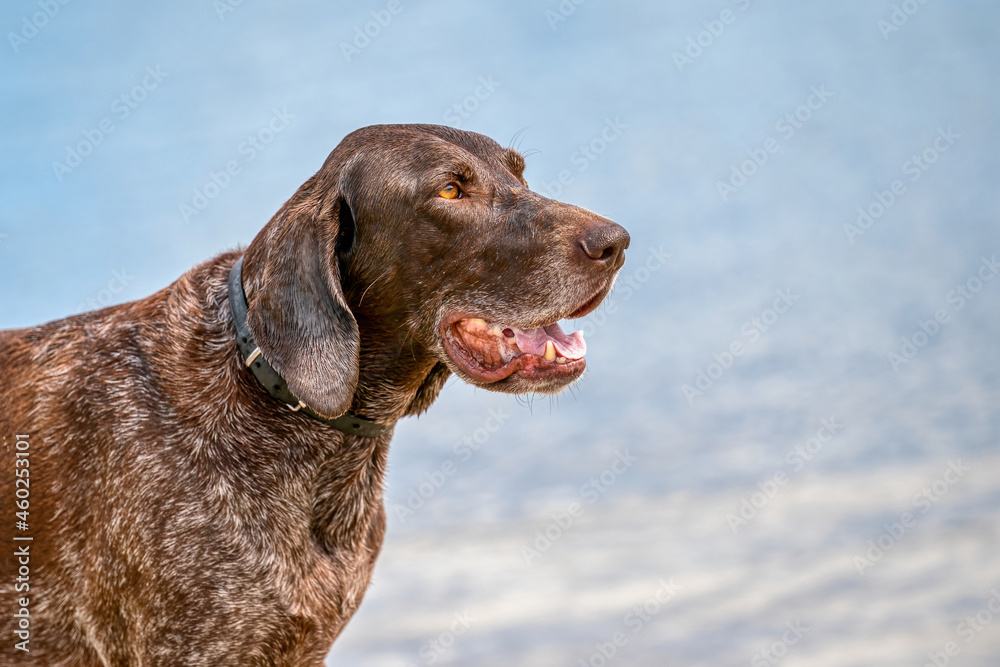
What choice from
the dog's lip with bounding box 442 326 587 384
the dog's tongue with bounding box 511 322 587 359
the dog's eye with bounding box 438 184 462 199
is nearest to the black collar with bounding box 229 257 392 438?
the dog's lip with bounding box 442 326 587 384

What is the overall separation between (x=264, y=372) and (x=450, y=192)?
1025 mm

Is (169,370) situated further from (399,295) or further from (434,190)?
(434,190)

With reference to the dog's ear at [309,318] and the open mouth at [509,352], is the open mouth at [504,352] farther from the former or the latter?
the dog's ear at [309,318]

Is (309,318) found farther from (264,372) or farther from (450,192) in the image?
(450,192)

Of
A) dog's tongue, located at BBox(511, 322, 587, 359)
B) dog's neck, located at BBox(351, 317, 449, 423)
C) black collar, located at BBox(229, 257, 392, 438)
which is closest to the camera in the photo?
black collar, located at BBox(229, 257, 392, 438)

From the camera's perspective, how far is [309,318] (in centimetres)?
436

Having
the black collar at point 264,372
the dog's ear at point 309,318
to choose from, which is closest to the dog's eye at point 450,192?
the dog's ear at point 309,318

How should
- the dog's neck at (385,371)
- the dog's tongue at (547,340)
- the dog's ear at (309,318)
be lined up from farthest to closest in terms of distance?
the dog's neck at (385,371), the dog's tongue at (547,340), the dog's ear at (309,318)

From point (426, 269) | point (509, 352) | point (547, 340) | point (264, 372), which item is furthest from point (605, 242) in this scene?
point (264, 372)

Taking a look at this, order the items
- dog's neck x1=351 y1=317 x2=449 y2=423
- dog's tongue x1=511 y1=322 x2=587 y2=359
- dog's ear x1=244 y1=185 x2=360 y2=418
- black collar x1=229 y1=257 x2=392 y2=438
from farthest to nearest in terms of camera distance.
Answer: dog's neck x1=351 y1=317 x2=449 y2=423 → dog's tongue x1=511 y1=322 x2=587 y2=359 → black collar x1=229 y1=257 x2=392 y2=438 → dog's ear x1=244 y1=185 x2=360 y2=418

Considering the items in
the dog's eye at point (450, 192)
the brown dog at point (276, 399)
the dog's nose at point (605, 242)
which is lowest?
the brown dog at point (276, 399)

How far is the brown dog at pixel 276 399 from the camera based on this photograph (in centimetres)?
432

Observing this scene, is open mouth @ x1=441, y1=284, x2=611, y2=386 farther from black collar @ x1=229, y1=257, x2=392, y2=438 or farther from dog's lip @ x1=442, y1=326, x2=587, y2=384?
black collar @ x1=229, y1=257, x2=392, y2=438

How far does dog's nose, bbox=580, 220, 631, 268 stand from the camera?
4.36 m
